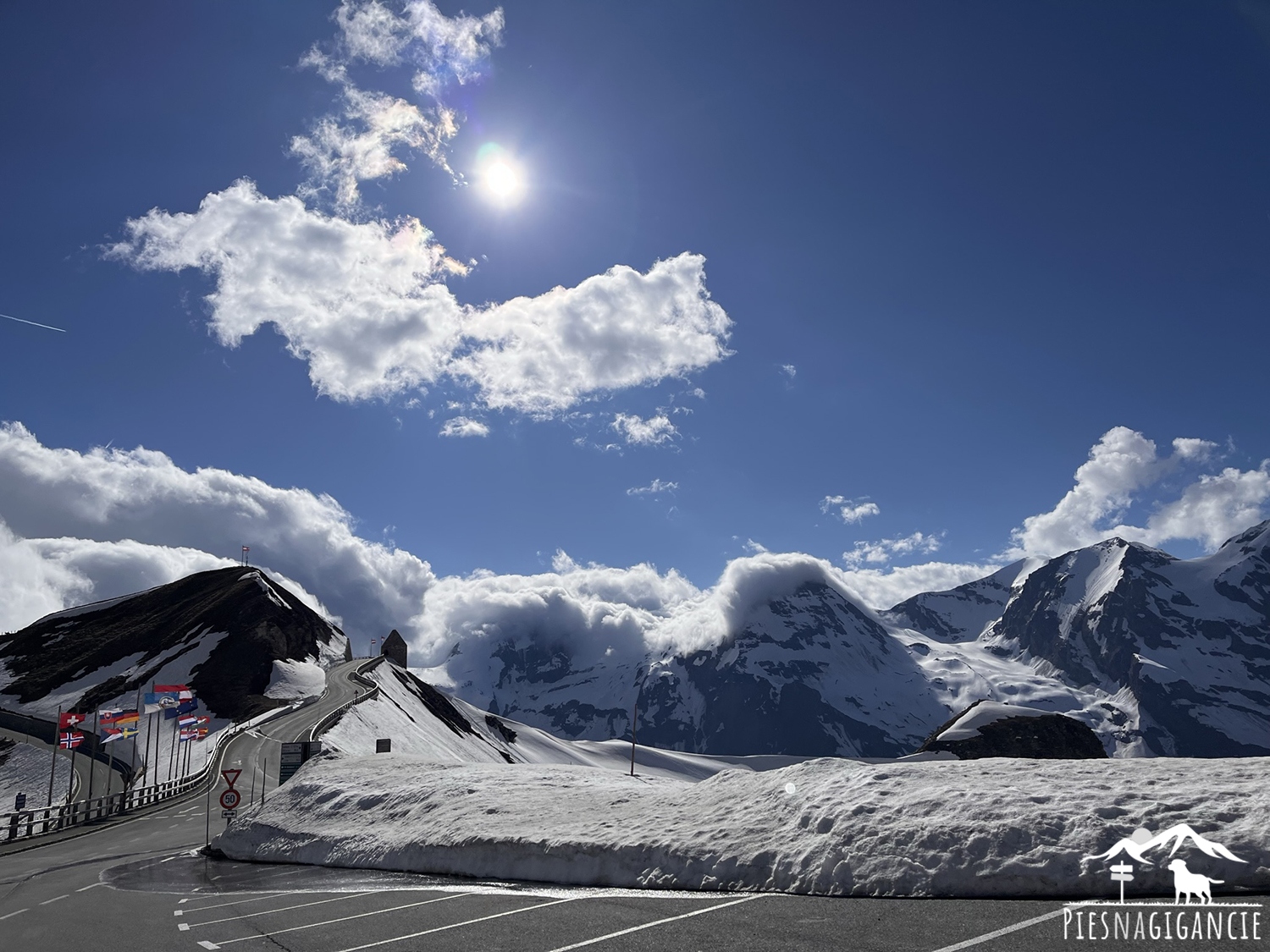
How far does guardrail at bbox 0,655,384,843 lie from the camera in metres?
42.1

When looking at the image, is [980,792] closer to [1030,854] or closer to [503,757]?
[1030,854]

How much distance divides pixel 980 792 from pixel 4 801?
86.4 metres

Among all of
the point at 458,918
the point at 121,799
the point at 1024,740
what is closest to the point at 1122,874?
the point at 458,918

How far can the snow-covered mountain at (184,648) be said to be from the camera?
113 m

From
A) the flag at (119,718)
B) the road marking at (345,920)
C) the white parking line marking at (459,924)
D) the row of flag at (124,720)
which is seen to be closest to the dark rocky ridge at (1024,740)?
the row of flag at (124,720)

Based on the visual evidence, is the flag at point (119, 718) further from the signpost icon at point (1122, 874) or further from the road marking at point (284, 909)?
the signpost icon at point (1122, 874)

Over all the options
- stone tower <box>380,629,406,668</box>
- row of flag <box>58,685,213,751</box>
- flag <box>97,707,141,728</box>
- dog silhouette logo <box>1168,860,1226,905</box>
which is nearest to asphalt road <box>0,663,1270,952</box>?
dog silhouette logo <box>1168,860,1226,905</box>

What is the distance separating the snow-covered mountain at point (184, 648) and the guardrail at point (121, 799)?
1354cm

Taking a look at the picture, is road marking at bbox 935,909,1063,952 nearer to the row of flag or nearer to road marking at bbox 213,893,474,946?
road marking at bbox 213,893,474,946

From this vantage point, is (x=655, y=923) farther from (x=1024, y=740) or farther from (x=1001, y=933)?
(x=1024, y=740)

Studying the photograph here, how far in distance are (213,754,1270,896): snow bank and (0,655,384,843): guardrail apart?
33.2m

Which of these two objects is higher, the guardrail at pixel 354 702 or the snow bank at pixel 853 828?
the snow bank at pixel 853 828

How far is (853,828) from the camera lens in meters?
12.6

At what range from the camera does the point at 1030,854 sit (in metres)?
10.9
